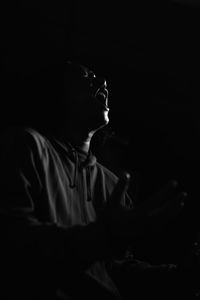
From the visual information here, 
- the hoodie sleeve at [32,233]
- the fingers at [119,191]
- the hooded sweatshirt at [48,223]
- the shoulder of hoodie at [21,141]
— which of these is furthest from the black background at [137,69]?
the fingers at [119,191]

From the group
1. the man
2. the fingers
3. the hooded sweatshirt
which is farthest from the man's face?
the fingers

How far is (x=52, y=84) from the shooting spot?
2865 millimetres

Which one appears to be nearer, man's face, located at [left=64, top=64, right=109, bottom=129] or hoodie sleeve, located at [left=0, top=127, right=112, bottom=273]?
hoodie sleeve, located at [left=0, top=127, right=112, bottom=273]

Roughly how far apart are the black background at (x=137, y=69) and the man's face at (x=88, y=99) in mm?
675

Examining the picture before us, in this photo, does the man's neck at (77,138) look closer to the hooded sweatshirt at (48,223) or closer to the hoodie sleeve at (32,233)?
the hooded sweatshirt at (48,223)

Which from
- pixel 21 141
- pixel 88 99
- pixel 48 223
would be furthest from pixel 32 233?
pixel 88 99

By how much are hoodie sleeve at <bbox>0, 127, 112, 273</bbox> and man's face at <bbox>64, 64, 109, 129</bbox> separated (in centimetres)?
67

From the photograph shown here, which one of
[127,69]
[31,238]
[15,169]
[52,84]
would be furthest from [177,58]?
[31,238]

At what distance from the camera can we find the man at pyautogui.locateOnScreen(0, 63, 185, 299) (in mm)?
1751

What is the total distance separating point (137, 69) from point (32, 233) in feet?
7.97

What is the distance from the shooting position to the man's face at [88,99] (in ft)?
8.68

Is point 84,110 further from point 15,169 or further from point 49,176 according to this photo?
point 15,169

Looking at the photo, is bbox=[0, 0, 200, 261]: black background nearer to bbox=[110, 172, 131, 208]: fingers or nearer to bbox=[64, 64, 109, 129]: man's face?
bbox=[64, 64, 109, 129]: man's face

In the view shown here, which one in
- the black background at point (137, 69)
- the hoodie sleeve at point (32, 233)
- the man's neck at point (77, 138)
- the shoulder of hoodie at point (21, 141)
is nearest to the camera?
the hoodie sleeve at point (32, 233)
